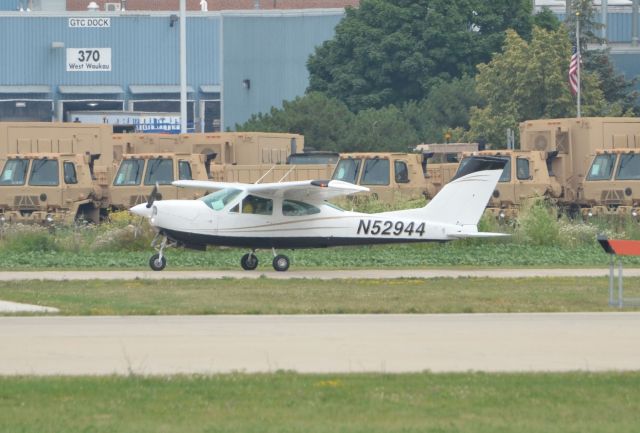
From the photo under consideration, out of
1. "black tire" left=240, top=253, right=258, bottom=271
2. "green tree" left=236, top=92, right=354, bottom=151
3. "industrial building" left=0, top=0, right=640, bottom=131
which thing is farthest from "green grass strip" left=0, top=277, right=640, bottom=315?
"industrial building" left=0, top=0, right=640, bottom=131

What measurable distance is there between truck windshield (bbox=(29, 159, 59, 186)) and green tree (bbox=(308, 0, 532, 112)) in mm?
35708

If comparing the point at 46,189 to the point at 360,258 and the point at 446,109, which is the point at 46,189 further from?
the point at 446,109

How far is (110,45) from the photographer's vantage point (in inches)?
2894

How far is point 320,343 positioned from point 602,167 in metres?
22.6

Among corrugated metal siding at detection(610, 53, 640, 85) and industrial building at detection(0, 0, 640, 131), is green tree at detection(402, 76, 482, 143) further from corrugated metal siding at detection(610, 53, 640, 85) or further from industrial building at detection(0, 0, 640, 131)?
industrial building at detection(0, 0, 640, 131)

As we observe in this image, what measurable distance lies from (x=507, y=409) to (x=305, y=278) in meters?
13.1

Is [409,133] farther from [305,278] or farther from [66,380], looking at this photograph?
[66,380]

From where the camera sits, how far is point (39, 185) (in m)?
35.6

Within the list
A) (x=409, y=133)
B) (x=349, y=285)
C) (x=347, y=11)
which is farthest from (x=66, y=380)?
(x=347, y=11)

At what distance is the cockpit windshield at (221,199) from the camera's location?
26.3 metres

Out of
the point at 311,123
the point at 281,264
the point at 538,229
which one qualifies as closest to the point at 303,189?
the point at 281,264

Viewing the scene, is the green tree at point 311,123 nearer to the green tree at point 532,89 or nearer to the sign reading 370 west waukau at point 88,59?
the green tree at point 532,89

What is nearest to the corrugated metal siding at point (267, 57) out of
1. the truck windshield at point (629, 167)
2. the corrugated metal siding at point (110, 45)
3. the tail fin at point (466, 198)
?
the corrugated metal siding at point (110, 45)

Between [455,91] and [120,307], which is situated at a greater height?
[455,91]
